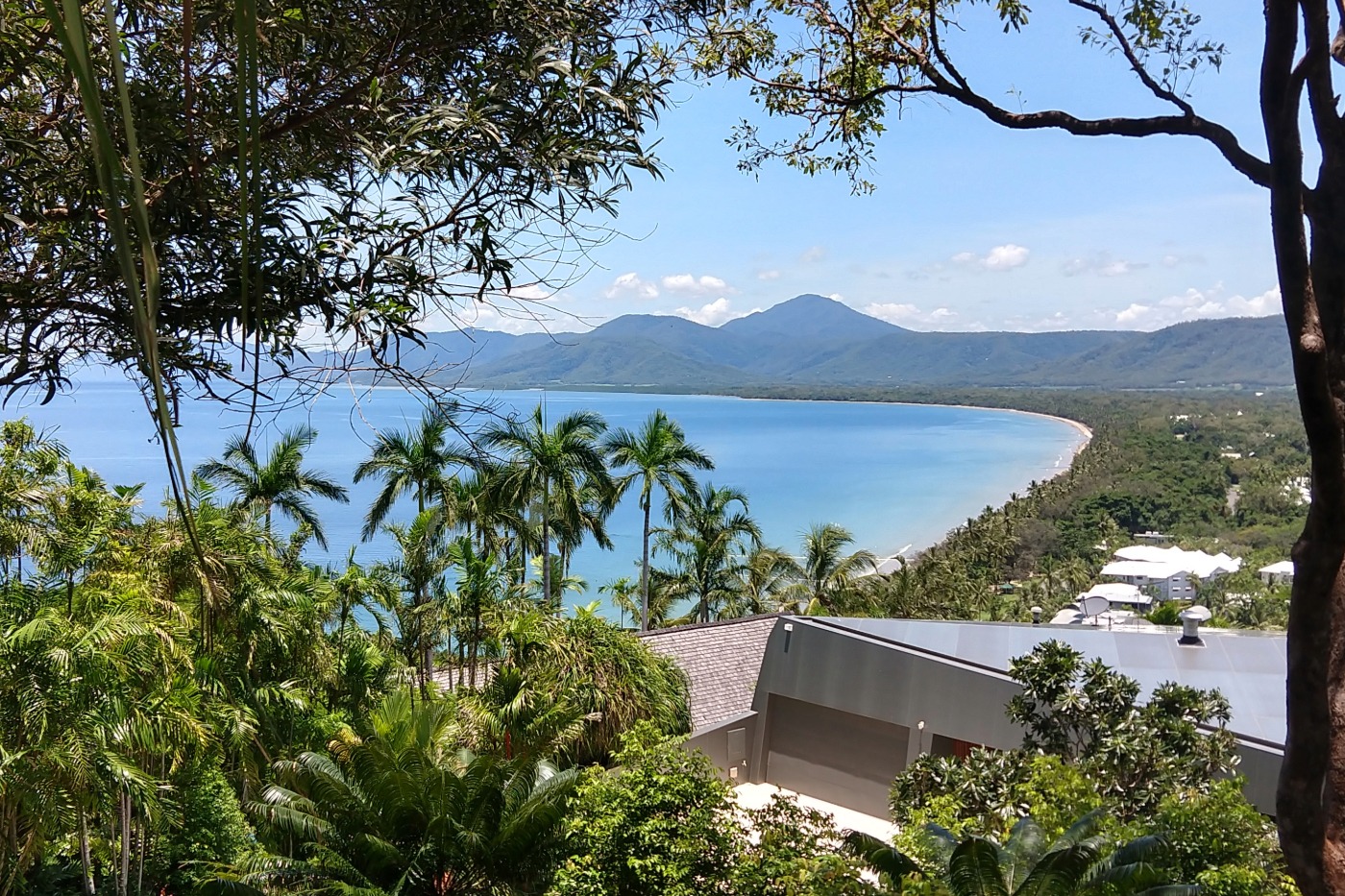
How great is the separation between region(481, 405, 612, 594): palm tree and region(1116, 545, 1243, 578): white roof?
28479 mm

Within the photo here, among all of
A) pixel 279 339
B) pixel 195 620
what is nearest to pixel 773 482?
pixel 195 620

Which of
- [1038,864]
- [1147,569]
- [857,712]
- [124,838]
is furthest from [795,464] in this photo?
[1038,864]

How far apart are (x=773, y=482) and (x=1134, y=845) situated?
93439 millimetres

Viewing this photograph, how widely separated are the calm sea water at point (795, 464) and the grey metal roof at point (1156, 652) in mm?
10456

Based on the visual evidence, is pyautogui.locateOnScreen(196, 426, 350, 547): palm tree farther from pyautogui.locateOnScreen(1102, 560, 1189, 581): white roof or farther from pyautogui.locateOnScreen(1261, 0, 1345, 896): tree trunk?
pyautogui.locateOnScreen(1102, 560, 1189, 581): white roof

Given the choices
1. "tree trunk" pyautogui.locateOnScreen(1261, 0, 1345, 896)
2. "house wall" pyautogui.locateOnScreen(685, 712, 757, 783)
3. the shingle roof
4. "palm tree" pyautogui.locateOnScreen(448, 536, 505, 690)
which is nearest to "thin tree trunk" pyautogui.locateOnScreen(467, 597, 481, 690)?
"palm tree" pyautogui.locateOnScreen(448, 536, 505, 690)

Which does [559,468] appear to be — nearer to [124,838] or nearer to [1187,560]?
[124,838]

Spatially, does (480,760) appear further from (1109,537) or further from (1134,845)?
(1109,537)

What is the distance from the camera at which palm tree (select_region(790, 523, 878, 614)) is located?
2970cm

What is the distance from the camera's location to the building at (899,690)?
1143 cm

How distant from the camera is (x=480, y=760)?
8.68 metres

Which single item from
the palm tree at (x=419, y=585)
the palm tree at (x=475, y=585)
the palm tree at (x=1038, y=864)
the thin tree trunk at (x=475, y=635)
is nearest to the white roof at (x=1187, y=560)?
the palm tree at (x=419, y=585)

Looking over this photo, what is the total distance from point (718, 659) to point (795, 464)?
9984cm

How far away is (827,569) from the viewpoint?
3073 centimetres
